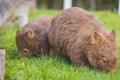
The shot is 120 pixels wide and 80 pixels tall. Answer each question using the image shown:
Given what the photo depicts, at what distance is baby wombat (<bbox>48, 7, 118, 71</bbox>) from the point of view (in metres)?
6.72

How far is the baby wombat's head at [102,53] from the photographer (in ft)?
21.9

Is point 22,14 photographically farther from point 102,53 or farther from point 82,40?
point 102,53

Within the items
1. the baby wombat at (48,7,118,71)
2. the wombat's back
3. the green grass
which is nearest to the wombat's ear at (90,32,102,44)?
the baby wombat at (48,7,118,71)

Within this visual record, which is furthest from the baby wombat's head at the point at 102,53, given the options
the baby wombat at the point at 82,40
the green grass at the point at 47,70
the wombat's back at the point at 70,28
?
the wombat's back at the point at 70,28

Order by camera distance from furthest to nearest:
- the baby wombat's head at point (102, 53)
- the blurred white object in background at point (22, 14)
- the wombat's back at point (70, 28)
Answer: the blurred white object in background at point (22, 14) → the wombat's back at point (70, 28) → the baby wombat's head at point (102, 53)

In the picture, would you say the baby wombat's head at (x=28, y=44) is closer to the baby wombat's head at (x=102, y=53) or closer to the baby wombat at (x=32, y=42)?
the baby wombat at (x=32, y=42)

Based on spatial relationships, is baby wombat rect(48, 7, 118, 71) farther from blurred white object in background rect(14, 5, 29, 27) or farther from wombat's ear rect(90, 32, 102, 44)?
blurred white object in background rect(14, 5, 29, 27)

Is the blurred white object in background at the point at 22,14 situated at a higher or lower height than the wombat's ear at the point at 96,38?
lower

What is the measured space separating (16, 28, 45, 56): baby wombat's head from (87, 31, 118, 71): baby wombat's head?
1268mm

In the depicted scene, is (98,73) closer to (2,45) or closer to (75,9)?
(75,9)

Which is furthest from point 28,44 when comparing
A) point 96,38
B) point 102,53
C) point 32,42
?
point 102,53

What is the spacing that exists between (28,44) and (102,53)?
1.55m

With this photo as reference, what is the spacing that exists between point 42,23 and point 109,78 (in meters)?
2.13

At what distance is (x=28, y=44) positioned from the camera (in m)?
7.77
